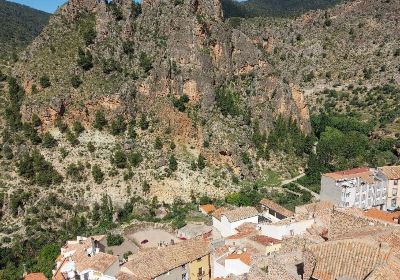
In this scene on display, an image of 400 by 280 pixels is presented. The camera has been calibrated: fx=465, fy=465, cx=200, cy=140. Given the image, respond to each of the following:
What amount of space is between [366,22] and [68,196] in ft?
356

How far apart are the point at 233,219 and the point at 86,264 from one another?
18700mm

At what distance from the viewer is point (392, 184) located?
230ft

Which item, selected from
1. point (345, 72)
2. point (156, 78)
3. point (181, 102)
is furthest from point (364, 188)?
point (345, 72)

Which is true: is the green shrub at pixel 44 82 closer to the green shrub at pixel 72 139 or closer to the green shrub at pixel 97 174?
the green shrub at pixel 72 139

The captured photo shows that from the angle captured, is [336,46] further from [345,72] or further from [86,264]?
[86,264]

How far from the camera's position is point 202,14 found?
93.8m

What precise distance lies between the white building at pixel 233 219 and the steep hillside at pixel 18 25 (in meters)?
74.4

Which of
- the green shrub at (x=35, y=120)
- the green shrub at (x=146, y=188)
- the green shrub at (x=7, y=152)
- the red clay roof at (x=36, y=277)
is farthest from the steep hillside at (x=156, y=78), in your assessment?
the red clay roof at (x=36, y=277)

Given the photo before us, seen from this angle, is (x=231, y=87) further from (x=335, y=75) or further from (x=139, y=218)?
(x=335, y=75)

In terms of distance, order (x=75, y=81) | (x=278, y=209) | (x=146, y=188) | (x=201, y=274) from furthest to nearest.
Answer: (x=75, y=81) < (x=146, y=188) < (x=278, y=209) < (x=201, y=274)

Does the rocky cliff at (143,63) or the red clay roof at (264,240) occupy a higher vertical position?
the rocky cliff at (143,63)

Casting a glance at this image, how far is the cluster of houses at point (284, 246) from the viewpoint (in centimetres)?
2150

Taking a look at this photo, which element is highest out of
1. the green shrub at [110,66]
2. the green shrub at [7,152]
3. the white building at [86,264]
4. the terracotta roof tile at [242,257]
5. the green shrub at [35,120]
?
the green shrub at [110,66]

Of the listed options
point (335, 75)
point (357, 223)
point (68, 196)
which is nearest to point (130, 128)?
point (68, 196)
